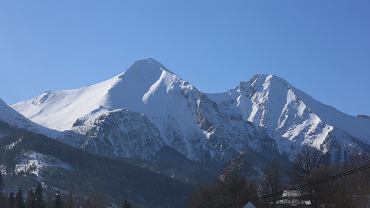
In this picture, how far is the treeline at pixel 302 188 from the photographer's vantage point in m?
78.6

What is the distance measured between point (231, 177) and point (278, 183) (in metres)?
10.5

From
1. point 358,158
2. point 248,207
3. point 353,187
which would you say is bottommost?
point 248,207

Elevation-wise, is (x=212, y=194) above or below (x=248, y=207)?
above

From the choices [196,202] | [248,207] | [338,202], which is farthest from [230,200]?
[248,207]

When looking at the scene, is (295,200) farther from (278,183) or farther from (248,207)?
(248,207)

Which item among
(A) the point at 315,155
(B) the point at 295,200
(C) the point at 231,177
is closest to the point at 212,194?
(C) the point at 231,177

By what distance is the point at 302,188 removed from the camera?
47719 millimetres

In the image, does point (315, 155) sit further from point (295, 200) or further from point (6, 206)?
point (6, 206)

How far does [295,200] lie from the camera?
105m

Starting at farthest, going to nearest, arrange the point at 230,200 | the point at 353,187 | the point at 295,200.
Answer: the point at 230,200 < the point at 295,200 < the point at 353,187

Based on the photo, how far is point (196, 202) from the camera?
138500 mm

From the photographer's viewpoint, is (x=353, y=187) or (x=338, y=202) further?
(x=353, y=187)

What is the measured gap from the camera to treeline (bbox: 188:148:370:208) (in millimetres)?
78625

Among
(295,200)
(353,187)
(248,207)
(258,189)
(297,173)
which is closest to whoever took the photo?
(248,207)
